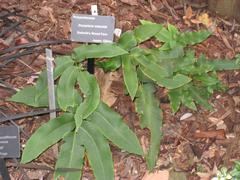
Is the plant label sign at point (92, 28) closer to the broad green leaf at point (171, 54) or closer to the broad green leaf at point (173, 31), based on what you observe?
the broad green leaf at point (171, 54)

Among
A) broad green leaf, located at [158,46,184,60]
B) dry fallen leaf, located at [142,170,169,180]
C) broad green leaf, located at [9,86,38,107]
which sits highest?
broad green leaf, located at [158,46,184,60]

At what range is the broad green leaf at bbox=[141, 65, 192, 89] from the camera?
3.22 m

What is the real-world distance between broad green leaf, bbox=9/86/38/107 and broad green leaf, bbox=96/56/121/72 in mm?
450

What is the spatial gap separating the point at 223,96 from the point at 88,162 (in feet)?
3.20

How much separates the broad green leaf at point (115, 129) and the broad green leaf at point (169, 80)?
32cm

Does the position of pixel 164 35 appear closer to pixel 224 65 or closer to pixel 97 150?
pixel 224 65

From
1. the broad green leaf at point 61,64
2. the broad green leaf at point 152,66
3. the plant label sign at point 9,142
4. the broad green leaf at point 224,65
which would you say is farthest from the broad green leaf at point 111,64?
Result: the plant label sign at point 9,142

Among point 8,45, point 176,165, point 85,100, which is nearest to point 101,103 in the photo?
point 85,100

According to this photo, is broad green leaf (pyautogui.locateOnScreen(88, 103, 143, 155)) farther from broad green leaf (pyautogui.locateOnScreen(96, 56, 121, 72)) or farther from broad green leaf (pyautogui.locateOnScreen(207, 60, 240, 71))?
broad green leaf (pyautogui.locateOnScreen(207, 60, 240, 71))

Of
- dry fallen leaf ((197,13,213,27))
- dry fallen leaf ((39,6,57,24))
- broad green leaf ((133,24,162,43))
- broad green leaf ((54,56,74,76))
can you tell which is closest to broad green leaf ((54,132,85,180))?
broad green leaf ((54,56,74,76))

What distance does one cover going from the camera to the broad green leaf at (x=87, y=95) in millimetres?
2986

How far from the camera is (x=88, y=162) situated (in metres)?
3.12

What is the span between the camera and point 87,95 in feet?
10.1

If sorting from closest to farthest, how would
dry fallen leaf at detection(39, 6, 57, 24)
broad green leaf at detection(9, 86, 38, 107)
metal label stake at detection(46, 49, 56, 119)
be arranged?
1. metal label stake at detection(46, 49, 56, 119)
2. broad green leaf at detection(9, 86, 38, 107)
3. dry fallen leaf at detection(39, 6, 57, 24)
